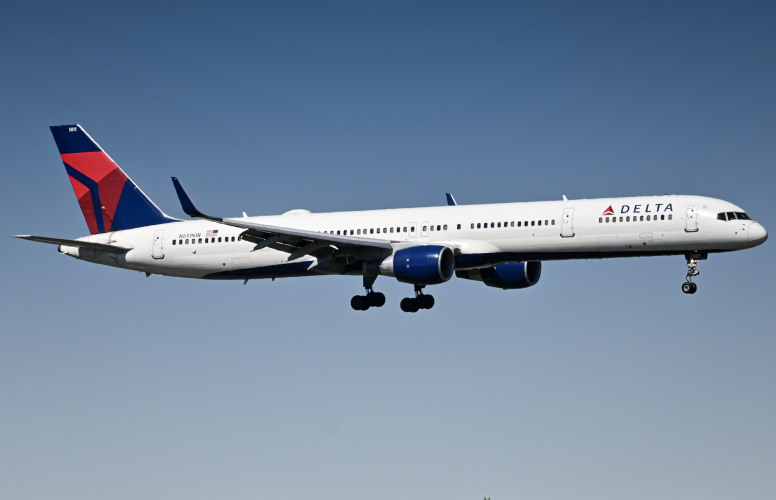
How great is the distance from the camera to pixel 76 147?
67875 millimetres

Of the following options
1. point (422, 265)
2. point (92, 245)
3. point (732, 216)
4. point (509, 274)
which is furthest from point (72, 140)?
point (732, 216)

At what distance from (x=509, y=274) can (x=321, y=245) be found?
1075cm

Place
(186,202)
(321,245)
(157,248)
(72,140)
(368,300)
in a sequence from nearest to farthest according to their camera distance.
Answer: (186,202), (321,245), (368,300), (157,248), (72,140)

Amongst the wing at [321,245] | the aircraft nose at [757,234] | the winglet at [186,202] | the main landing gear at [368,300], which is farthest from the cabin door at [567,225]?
the winglet at [186,202]

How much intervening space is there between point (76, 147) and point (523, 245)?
27.6 m

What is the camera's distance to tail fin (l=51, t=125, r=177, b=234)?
216 feet

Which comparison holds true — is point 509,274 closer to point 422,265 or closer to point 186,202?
point 422,265

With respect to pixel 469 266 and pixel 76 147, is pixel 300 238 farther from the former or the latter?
pixel 76 147

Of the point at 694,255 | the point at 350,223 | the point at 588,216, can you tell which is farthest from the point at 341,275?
the point at 694,255

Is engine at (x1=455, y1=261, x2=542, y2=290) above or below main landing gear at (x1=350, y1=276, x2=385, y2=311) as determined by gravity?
above

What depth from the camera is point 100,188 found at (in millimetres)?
67000

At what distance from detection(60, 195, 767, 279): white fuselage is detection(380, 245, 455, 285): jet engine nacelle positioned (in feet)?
4.18

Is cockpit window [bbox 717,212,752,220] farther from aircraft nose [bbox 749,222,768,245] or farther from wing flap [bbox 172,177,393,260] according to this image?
wing flap [bbox 172,177,393,260]

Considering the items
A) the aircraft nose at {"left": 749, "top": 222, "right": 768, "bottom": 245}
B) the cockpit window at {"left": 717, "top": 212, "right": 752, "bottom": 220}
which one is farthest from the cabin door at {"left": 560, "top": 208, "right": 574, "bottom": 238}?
the aircraft nose at {"left": 749, "top": 222, "right": 768, "bottom": 245}
